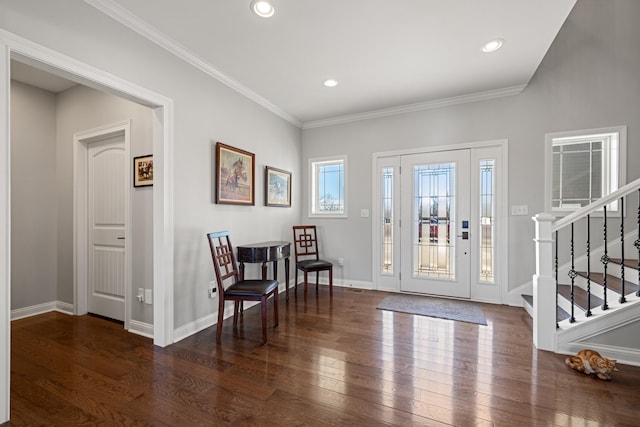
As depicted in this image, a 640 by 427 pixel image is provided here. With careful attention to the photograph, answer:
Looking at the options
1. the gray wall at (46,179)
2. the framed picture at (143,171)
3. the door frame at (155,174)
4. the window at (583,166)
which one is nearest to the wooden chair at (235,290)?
the door frame at (155,174)

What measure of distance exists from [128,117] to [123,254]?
1472mm

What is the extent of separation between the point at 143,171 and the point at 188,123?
65 cm

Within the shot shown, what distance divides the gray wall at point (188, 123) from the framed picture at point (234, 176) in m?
0.08

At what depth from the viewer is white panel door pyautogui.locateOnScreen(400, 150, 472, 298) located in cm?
375

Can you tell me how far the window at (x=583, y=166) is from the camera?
122 inches

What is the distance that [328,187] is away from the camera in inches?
184

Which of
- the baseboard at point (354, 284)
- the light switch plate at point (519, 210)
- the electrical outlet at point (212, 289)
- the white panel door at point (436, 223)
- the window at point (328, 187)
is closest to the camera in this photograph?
Result: the electrical outlet at point (212, 289)

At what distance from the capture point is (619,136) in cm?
305

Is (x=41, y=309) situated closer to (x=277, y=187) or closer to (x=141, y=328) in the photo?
(x=141, y=328)

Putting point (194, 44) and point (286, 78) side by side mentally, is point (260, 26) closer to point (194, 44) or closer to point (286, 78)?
point (194, 44)

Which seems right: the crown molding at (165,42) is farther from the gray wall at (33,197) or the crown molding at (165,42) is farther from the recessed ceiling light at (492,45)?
the recessed ceiling light at (492,45)

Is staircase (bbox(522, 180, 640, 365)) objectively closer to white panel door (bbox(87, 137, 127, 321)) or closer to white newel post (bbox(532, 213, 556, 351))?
white newel post (bbox(532, 213, 556, 351))

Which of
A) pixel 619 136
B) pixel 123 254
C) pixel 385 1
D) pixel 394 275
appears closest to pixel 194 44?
pixel 385 1

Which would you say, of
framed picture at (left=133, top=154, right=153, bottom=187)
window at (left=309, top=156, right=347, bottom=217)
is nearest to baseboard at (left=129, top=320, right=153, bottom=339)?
framed picture at (left=133, top=154, right=153, bottom=187)
